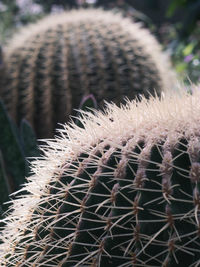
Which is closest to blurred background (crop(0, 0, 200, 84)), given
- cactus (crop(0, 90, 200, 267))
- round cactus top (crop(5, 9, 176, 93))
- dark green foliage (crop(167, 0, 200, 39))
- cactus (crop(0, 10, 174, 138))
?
dark green foliage (crop(167, 0, 200, 39))

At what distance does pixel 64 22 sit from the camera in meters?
3.23

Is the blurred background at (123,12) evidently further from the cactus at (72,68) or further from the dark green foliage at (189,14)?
the cactus at (72,68)

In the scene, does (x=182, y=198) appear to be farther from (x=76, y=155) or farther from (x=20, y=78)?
(x=20, y=78)

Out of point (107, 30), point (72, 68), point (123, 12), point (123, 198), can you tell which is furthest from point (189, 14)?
point (123, 198)

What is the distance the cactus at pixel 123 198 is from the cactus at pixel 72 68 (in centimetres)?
165

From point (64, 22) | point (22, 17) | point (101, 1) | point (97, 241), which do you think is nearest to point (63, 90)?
point (64, 22)

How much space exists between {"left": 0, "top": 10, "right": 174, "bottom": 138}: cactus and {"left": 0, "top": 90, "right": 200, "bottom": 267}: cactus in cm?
165

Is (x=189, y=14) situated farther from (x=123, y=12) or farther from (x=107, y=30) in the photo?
(x=123, y=12)

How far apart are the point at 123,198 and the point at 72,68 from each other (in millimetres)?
2003

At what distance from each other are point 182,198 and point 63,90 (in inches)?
78.2

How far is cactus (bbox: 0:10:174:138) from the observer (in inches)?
112

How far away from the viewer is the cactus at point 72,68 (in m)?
2.86

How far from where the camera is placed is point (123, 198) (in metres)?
1.01

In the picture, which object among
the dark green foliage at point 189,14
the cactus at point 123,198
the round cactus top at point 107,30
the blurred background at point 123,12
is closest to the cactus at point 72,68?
the round cactus top at point 107,30
